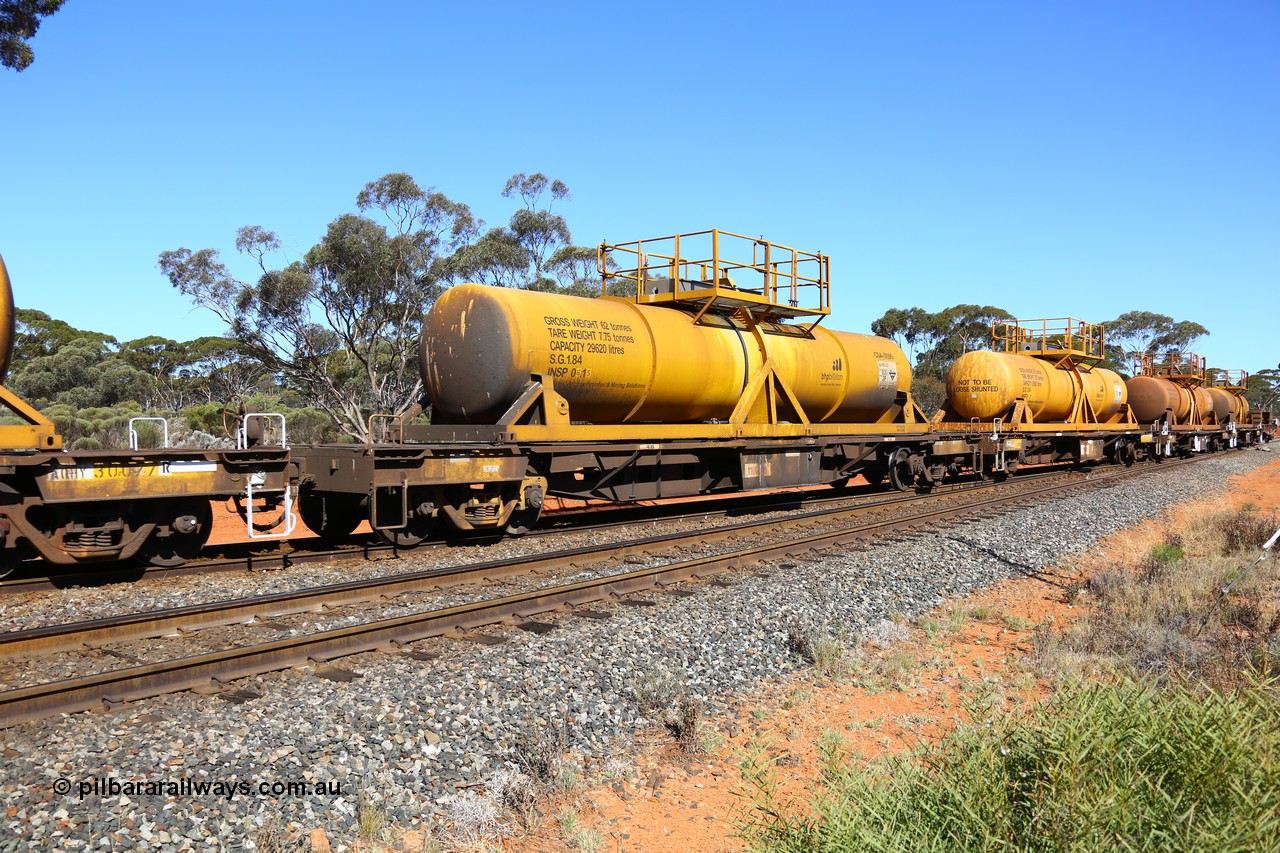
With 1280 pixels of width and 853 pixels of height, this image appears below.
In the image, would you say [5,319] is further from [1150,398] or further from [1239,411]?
[1239,411]

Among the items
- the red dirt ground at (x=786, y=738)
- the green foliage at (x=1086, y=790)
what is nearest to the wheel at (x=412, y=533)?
the red dirt ground at (x=786, y=738)

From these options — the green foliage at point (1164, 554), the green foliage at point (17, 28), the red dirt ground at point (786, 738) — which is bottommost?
the red dirt ground at point (786, 738)

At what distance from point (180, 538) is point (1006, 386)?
19.9 meters

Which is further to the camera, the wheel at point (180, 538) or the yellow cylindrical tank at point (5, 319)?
the wheel at point (180, 538)

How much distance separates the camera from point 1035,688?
6.40 m

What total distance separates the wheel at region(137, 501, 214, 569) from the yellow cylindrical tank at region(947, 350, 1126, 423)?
19340 millimetres

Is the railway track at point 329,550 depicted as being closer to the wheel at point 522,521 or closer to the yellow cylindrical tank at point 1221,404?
the wheel at point 522,521

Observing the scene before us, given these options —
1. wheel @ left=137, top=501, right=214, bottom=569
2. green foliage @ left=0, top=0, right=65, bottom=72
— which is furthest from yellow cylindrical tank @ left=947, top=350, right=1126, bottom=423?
green foliage @ left=0, top=0, right=65, bottom=72

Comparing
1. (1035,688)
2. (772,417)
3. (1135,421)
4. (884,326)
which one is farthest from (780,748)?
(884,326)

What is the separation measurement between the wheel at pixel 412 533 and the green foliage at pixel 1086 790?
23.8 feet

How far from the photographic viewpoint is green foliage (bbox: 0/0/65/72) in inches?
724

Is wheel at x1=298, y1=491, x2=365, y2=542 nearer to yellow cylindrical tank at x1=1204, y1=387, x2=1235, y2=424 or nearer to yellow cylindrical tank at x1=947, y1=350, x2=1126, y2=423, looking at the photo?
yellow cylindrical tank at x1=947, y1=350, x2=1126, y2=423

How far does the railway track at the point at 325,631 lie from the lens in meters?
5.14

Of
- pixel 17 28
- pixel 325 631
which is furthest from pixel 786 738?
pixel 17 28
